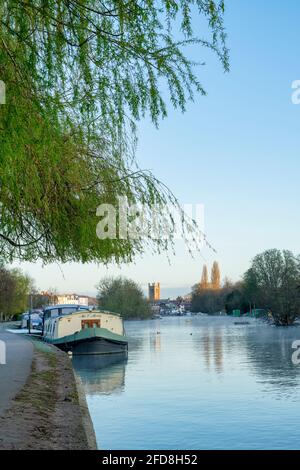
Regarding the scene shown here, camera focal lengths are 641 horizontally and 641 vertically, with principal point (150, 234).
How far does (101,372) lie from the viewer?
114ft

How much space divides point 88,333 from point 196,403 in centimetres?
2330

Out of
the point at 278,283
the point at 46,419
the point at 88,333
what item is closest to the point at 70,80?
the point at 46,419

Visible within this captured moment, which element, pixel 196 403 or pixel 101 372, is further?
pixel 101 372

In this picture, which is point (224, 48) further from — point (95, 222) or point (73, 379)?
point (73, 379)

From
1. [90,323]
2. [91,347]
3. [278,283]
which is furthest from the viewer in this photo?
[278,283]

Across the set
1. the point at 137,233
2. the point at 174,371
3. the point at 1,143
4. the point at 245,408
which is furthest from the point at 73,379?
the point at 1,143

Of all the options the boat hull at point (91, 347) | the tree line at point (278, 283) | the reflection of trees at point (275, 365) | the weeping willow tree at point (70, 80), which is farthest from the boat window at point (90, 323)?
the tree line at point (278, 283)

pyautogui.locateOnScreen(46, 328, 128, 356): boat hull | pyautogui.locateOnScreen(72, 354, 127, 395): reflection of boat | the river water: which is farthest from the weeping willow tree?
pyautogui.locateOnScreen(46, 328, 128, 356): boat hull

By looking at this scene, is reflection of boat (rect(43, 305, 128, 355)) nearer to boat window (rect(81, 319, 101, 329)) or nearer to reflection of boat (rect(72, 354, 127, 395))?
boat window (rect(81, 319, 101, 329))

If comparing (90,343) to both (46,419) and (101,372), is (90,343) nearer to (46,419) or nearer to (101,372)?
(101,372)

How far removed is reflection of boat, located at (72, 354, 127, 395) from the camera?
91.1ft

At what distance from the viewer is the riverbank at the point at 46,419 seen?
1063 cm

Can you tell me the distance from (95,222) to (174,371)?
23248mm

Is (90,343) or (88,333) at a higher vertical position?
(88,333)
